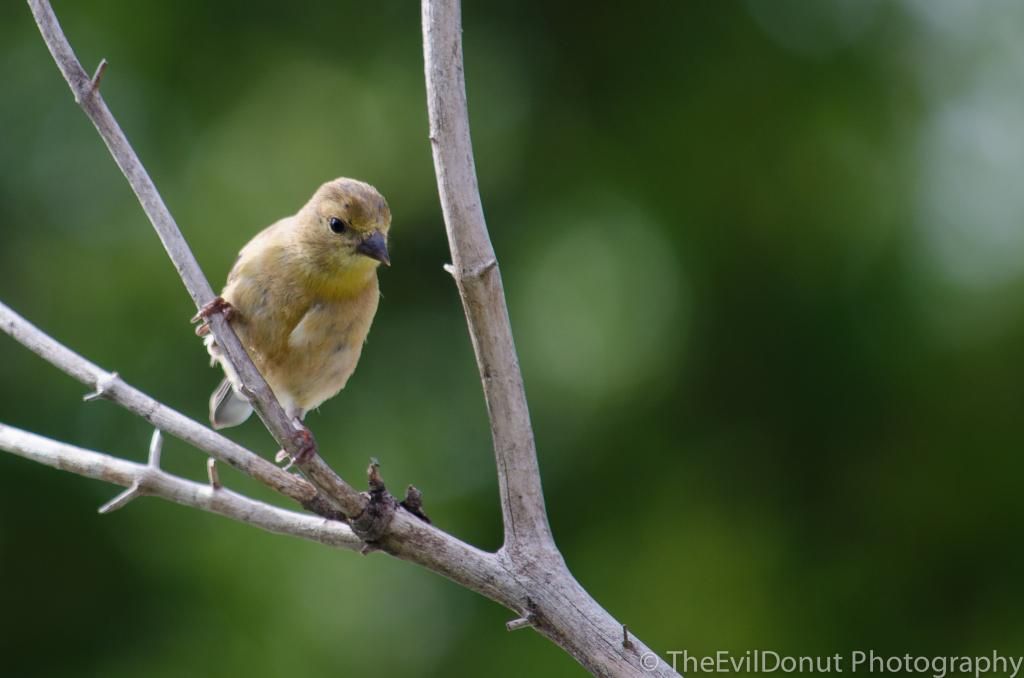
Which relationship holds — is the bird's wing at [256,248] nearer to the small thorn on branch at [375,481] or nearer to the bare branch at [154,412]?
the bare branch at [154,412]

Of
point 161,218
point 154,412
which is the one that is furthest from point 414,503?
point 161,218

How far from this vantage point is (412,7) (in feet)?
18.5

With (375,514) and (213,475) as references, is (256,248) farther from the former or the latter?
(375,514)

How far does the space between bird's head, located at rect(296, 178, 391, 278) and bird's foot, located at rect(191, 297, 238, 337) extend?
283 millimetres

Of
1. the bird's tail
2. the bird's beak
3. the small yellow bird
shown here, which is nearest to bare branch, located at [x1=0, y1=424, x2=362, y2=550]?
the small yellow bird

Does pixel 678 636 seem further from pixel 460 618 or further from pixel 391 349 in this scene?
pixel 391 349

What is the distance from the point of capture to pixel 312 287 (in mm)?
3266

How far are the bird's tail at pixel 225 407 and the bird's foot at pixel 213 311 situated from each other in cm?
64

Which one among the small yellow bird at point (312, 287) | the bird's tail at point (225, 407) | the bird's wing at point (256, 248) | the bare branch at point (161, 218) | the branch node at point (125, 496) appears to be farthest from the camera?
the bird's tail at point (225, 407)

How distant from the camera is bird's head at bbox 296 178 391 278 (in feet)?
10.6

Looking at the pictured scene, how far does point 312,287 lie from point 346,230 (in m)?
0.20

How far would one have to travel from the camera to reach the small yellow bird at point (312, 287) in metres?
3.22

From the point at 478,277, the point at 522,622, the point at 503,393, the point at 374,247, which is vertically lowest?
the point at 522,622

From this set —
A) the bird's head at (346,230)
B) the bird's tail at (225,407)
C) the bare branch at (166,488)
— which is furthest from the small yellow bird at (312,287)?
the bare branch at (166,488)
